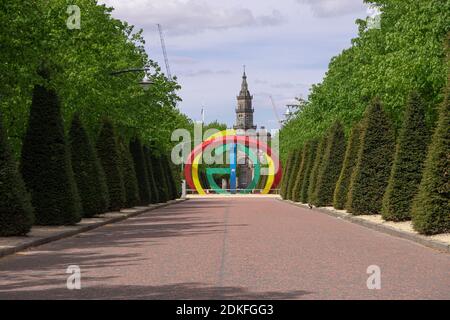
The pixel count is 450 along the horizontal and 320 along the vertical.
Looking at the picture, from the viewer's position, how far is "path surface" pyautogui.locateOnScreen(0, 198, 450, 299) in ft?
Result: 36.3

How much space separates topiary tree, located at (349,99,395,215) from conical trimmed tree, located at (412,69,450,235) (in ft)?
35.7

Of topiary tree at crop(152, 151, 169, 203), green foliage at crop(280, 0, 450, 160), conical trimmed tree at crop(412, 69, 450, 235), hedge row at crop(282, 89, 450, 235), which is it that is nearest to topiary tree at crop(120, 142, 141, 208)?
hedge row at crop(282, 89, 450, 235)

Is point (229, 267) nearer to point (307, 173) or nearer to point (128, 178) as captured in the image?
point (128, 178)

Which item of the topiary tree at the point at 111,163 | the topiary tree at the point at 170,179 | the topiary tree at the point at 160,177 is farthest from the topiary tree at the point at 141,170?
the topiary tree at the point at 170,179

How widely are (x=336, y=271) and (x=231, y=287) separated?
9.11 ft

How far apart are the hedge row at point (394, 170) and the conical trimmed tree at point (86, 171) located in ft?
33.9

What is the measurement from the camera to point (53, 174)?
2655cm

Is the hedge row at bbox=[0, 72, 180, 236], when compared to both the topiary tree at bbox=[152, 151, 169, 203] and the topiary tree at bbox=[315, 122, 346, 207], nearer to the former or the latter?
the topiary tree at bbox=[315, 122, 346, 207]

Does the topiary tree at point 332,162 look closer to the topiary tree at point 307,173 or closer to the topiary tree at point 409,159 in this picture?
the topiary tree at point 307,173

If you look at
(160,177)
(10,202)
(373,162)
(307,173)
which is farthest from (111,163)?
(160,177)

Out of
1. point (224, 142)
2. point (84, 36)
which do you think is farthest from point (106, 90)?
point (224, 142)

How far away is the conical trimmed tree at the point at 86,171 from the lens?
31.8 metres

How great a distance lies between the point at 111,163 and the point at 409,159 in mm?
17749
